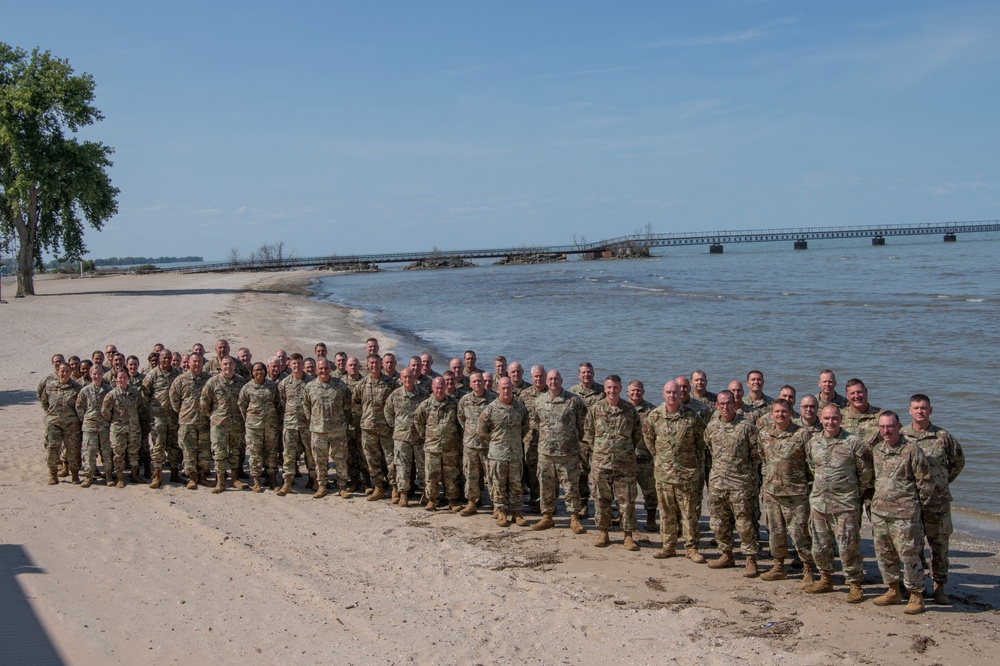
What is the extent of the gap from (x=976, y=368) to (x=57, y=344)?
26227mm

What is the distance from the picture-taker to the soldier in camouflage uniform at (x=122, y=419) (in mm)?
11719

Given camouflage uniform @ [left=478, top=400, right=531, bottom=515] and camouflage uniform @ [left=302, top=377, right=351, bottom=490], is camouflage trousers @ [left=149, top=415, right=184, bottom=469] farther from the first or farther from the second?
camouflage uniform @ [left=478, top=400, right=531, bottom=515]

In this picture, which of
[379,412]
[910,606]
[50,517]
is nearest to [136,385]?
[50,517]

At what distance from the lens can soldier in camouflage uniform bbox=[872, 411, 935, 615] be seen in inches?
Result: 289

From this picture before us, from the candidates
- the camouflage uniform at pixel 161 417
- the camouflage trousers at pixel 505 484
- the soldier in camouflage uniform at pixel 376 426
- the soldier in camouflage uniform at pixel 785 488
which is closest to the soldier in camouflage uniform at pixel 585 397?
the camouflage trousers at pixel 505 484

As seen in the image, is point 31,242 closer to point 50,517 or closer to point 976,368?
point 50,517

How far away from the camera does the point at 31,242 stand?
42781 mm

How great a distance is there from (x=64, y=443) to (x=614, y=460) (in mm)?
8120

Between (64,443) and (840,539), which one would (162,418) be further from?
(840,539)

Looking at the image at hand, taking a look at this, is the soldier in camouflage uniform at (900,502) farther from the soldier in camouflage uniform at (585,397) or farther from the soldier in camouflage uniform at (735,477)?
the soldier in camouflage uniform at (585,397)

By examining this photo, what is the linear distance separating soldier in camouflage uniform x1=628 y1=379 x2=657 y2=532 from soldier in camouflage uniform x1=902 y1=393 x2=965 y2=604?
2.85 m

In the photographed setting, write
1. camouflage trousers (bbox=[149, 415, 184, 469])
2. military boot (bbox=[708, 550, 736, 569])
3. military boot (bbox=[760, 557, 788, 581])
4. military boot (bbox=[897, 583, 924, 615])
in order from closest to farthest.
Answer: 1. military boot (bbox=[897, 583, 924, 615])
2. military boot (bbox=[760, 557, 788, 581])
3. military boot (bbox=[708, 550, 736, 569])
4. camouflage trousers (bbox=[149, 415, 184, 469])

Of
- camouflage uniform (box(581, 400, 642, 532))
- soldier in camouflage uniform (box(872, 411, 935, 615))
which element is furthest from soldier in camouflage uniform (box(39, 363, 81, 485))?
soldier in camouflage uniform (box(872, 411, 935, 615))

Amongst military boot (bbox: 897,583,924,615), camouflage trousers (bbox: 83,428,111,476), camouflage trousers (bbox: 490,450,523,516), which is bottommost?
military boot (bbox: 897,583,924,615)
